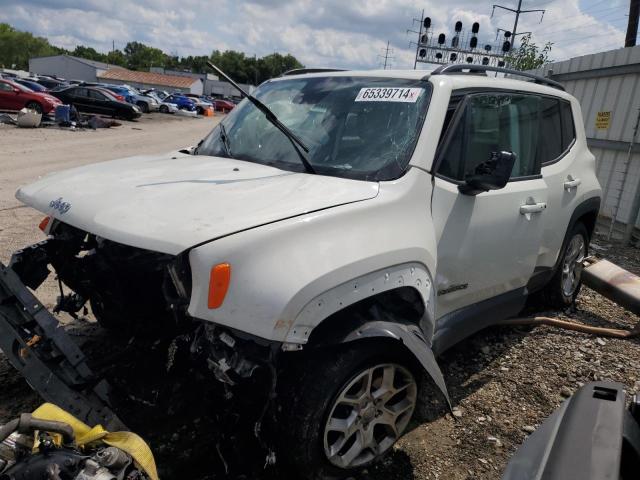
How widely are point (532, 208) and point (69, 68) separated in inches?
3839

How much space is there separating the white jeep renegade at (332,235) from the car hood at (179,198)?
0.01m

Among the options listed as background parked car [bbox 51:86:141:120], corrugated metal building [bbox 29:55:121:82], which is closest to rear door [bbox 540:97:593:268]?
background parked car [bbox 51:86:141:120]

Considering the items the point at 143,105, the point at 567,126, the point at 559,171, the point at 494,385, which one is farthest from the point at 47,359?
the point at 143,105

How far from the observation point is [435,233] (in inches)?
110

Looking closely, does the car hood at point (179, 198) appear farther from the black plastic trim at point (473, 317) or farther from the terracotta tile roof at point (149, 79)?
the terracotta tile roof at point (149, 79)

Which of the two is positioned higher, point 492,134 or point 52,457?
point 492,134

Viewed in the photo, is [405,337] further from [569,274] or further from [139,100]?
[139,100]

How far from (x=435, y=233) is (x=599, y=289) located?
3.08 meters

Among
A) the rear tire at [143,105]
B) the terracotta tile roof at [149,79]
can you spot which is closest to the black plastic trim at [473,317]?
the rear tire at [143,105]

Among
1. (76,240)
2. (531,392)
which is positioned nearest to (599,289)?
(531,392)

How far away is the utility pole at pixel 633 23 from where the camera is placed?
13.7m

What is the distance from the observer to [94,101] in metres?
26.5

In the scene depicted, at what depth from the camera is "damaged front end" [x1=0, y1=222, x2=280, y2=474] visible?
222 cm

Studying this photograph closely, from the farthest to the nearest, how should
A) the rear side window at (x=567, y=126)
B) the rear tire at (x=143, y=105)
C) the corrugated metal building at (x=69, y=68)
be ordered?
1. the corrugated metal building at (x=69, y=68)
2. the rear tire at (x=143, y=105)
3. the rear side window at (x=567, y=126)
